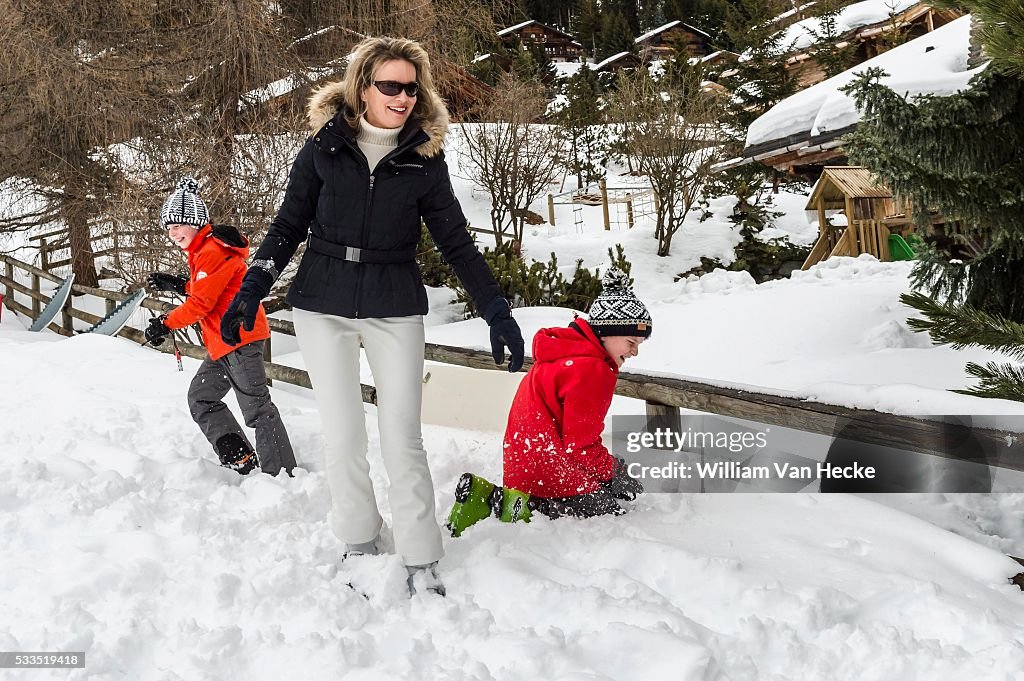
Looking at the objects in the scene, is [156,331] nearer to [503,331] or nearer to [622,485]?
[503,331]

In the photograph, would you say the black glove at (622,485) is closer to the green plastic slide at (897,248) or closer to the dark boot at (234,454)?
the dark boot at (234,454)

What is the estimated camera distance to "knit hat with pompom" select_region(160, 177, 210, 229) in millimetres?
3838

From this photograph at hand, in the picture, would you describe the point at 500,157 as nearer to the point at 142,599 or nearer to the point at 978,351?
the point at 978,351

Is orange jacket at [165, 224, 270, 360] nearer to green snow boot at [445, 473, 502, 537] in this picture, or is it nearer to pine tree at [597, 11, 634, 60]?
green snow boot at [445, 473, 502, 537]

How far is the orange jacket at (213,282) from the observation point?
3816 mm

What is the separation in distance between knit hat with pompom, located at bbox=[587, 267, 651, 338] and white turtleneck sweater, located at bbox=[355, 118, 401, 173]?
99 centimetres

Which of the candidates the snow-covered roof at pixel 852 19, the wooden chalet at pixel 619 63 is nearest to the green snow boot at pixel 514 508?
the snow-covered roof at pixel 852 19

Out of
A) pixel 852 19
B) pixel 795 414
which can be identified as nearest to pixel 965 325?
pixel 795 414

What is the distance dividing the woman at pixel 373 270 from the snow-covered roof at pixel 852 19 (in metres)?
25.0

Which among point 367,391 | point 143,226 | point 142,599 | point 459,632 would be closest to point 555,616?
point 459,632

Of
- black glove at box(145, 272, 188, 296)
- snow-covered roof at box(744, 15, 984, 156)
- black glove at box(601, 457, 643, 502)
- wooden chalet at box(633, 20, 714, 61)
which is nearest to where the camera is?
black glove at box(601, 457, 643, 502)

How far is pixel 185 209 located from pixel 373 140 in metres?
1.59

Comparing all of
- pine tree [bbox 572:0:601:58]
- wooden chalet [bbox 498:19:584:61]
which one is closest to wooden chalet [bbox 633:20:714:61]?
pine tree [bbox 572:0:601:58]

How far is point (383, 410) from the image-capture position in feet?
9.14
